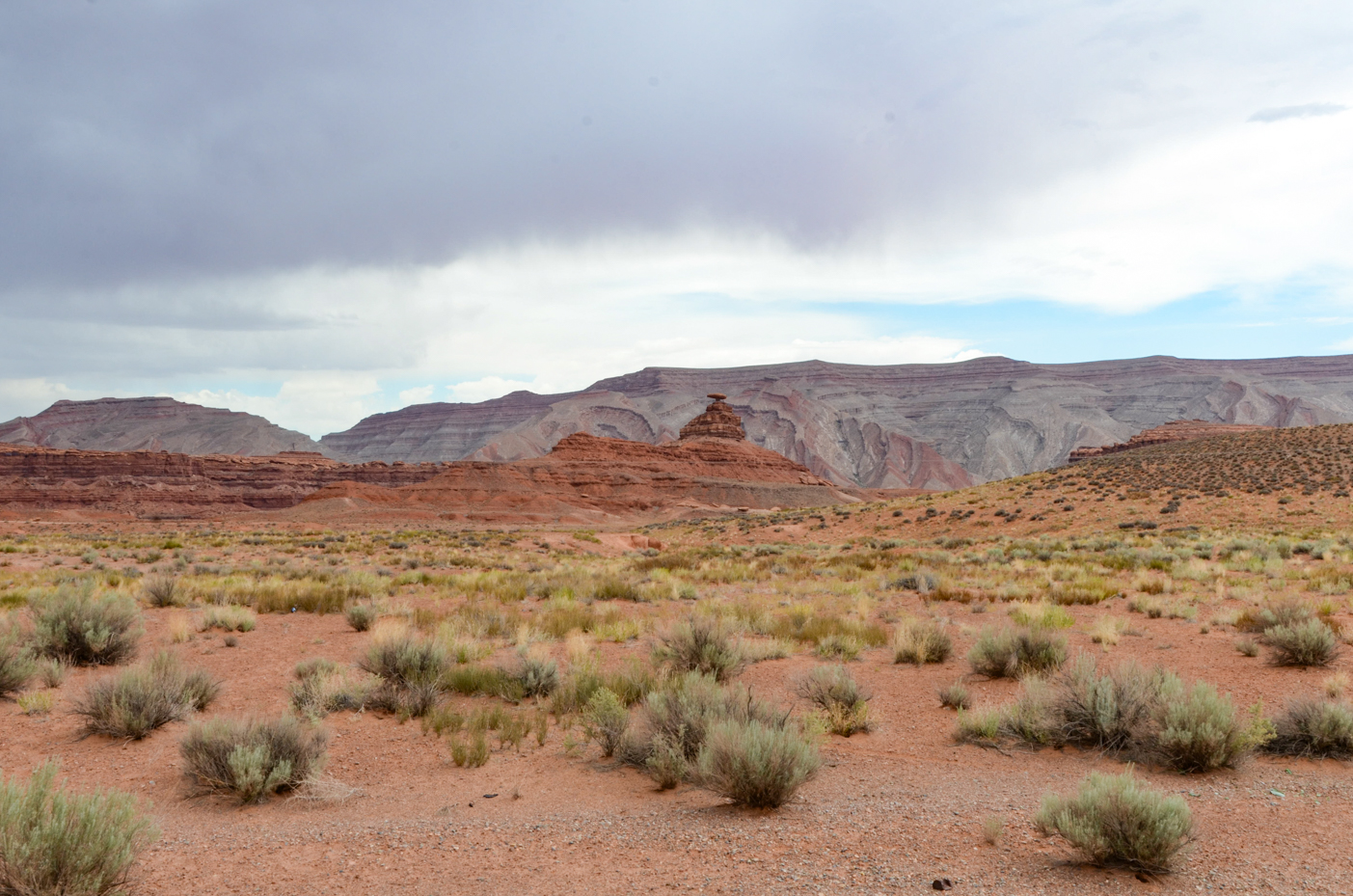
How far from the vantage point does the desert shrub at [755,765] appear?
203 inches

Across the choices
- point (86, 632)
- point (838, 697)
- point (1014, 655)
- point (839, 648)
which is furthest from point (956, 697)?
point (86, 632)

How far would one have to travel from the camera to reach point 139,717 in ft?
22.1

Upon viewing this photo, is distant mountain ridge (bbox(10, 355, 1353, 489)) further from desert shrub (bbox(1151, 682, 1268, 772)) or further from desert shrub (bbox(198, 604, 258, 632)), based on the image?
desert shrub (bbox(1151, 682, 1268, 772))

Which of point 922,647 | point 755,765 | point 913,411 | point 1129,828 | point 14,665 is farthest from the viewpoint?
point 913,411

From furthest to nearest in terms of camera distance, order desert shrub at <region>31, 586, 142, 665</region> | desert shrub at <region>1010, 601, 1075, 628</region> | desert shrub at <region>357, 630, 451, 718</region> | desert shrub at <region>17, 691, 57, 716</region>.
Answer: desert shrub at <region>1010, 601, 1075, 628</region> → desert shrub at <region>31, 586, 142, 665</region> → desert shrub at <region>357, 630, 451, 718</region> → desert shrub at <region>17, 691, 57, 716</region>

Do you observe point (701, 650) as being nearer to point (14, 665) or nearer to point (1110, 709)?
point (1110, 709)

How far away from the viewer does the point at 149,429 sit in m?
155

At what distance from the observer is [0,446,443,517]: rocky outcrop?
7469 cm

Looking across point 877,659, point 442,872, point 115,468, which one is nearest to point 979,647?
point 877,659

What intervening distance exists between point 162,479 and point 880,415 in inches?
5073

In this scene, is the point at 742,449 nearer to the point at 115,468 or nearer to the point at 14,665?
the point at 115,468

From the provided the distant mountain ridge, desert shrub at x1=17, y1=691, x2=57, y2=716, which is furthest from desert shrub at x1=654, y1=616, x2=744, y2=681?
the distant mountain ridge

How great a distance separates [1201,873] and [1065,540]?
85.6 feet

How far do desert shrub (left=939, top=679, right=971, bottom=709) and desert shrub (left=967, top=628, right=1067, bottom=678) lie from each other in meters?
1.06
